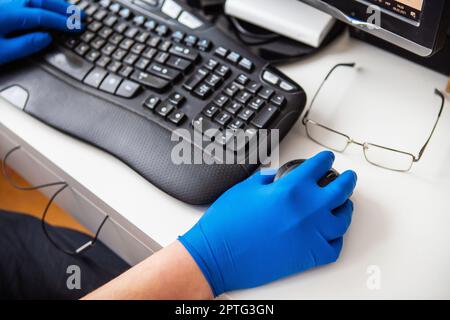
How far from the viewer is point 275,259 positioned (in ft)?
1.64

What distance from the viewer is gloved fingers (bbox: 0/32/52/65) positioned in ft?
2.19

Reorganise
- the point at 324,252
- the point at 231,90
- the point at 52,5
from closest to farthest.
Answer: the point at 324,252, the point at 231,90, the point at 52,5

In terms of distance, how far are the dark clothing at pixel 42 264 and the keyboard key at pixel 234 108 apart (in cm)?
32

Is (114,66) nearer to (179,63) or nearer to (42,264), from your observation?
(179,63)

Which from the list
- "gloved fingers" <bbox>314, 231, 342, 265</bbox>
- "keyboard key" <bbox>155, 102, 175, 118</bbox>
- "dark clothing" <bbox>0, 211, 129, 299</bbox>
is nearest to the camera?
"gloved fingers" <bbox>314, 231, 342, 265</bbox>

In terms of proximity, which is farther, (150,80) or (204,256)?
(150,80)

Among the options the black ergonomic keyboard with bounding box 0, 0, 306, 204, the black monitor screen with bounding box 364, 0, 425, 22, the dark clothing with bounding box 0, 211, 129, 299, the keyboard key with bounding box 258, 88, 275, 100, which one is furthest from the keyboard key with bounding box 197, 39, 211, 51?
the dark clothing with bounding box 0, 211, 129, 299

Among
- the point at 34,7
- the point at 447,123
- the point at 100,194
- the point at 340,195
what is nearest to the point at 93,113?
the point at 100,194

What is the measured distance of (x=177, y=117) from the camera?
1.94ft

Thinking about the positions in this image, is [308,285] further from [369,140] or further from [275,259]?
[369,140]

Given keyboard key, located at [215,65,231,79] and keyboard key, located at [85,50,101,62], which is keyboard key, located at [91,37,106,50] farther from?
keyboard key, located at [215,65,231,79]

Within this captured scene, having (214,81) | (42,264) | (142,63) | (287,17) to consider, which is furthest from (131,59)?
(42,264)

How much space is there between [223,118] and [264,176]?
9cm

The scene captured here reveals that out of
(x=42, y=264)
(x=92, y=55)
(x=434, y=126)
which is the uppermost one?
(x=434, y=126)
